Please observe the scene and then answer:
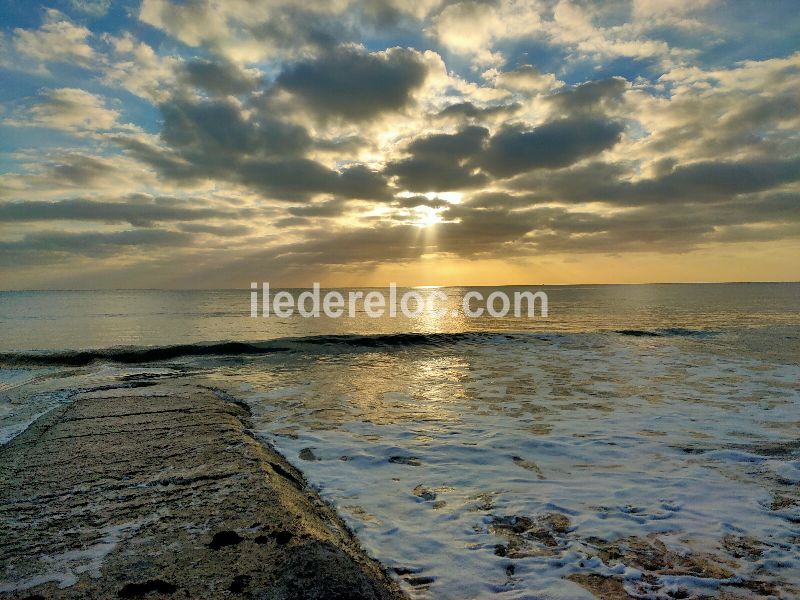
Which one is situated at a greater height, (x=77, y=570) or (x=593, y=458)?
(x=77, y=570)

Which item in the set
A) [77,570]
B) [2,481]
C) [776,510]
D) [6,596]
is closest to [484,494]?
[776,510]

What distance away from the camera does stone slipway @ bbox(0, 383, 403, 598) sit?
10.00 ft

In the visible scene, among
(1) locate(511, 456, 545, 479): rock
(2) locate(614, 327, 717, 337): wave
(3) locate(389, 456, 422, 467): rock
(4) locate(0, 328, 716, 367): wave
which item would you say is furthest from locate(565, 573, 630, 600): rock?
(2) locate(614, 327, 717, 337): wave

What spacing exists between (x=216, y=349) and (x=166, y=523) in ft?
63.9

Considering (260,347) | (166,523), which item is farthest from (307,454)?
(260,347)

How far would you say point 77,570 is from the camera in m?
3.24

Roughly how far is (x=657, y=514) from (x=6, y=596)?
5.56 m

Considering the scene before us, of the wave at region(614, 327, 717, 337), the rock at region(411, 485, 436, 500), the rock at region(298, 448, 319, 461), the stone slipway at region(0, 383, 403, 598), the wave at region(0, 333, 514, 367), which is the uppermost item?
the stone slipway at region(0, 383, 403, 598)

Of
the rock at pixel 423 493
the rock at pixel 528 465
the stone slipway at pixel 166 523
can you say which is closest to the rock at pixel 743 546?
the rock at pixel 528 465

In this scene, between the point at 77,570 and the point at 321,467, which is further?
the point at 321,467

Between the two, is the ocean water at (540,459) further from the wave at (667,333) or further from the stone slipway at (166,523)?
the wave at (667,333)

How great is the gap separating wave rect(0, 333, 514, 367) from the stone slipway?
1475 cm

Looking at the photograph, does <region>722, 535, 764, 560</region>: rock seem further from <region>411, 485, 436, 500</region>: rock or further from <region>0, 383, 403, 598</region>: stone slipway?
<region>0, 383, 403, 598</region>: stone slipway

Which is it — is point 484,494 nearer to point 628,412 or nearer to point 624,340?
point 628,412
